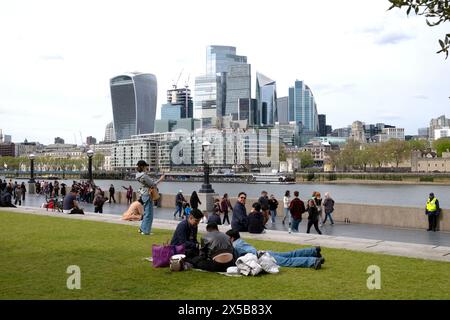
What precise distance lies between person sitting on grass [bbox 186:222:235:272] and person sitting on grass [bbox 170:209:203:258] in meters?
0.31

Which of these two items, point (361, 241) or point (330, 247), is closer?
point (330, 247)

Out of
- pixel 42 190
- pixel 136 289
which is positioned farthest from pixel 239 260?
pixel 42 190

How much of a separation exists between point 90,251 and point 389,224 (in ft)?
50.3

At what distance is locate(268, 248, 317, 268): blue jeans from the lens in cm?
1089

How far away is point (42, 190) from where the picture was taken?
5606 centimetres

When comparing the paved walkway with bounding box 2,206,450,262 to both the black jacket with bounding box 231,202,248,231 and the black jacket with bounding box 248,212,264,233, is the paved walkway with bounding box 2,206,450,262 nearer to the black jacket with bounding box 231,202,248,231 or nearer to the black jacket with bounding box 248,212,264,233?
the black jacket with bounding box 248,212,264,233

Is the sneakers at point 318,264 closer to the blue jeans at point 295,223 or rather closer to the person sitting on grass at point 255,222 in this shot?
the person sitting on grass at point 255,222

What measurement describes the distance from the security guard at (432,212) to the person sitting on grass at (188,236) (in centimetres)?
1307

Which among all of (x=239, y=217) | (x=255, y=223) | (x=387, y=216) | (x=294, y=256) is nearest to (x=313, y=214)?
(x=255, y=223)

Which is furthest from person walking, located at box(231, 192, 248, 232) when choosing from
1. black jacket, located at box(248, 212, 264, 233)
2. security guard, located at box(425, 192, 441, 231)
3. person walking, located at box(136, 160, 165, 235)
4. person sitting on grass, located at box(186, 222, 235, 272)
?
security guard, located at box(425, 192, 441, 231)

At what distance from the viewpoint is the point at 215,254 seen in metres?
10.5

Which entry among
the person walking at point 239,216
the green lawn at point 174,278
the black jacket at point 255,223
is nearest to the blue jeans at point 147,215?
the green lawn at point 174,278
